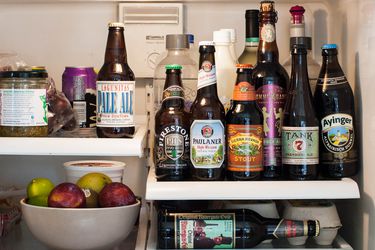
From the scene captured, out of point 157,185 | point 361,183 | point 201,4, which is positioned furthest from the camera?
point 201,4

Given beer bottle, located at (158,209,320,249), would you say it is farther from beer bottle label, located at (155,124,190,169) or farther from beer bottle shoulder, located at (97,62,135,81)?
beer bottle shoulder, located at (97,62,135,81)

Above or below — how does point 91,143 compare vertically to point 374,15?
below

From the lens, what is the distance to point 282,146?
45.9 inches

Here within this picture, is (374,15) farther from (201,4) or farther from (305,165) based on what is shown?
(201,4)

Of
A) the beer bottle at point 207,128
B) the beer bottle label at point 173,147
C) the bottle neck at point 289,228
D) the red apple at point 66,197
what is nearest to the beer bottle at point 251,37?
the beer bottle at point 207,128

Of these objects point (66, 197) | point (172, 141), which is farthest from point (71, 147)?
point (172, 141)

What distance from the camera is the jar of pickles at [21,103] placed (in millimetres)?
1152

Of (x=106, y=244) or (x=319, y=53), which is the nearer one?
(x=106, y=244)

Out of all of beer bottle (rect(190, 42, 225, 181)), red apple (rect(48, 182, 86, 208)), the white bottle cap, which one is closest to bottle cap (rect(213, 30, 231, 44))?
the white bottle cap

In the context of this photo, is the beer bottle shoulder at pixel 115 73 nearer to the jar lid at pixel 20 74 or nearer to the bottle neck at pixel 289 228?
the jar lid at pixel 20 74

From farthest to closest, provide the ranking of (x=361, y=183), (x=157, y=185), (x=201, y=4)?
(x=201, y=4) < (x=361, y=183) < (x=157, y=185)

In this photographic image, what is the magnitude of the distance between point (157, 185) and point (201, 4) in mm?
582

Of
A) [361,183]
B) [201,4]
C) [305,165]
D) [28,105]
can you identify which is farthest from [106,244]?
[201,4]

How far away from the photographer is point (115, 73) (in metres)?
1.19
